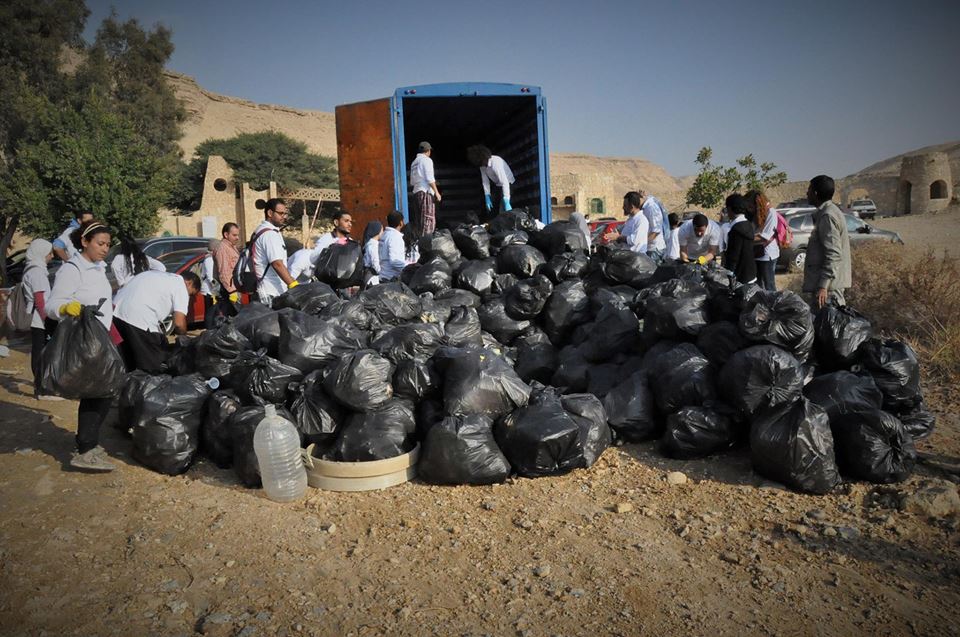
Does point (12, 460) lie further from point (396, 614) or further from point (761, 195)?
point (761, 195)

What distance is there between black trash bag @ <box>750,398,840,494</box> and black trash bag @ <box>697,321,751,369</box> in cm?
60

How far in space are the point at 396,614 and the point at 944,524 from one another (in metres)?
2.46

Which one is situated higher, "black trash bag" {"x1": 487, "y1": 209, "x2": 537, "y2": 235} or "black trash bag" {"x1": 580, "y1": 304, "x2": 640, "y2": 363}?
"black trash bag" {"x1": 487, "y1": 209, "x2": 537, "y2": 235}

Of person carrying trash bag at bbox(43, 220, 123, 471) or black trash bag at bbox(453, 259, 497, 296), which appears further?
black trash bag at bbox(453, 259, 497, 296)

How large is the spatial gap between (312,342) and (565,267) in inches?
93.4

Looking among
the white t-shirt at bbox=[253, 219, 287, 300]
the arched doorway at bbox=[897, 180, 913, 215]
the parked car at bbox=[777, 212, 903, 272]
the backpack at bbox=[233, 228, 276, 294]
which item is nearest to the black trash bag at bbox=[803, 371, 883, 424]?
the white t-shirt at bbox=[253, 219, 287, 300]

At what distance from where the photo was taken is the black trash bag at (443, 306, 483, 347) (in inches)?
179

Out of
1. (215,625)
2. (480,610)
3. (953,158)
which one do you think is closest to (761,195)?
(480,610)

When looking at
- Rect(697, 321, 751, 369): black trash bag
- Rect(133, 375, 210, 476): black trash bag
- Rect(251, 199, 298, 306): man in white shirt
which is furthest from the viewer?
Rect(251, 199, 298, 306): man in white shirt

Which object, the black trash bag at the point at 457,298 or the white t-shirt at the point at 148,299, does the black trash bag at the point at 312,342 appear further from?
the black trash bag at the point at 457,298

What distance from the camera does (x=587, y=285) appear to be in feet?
17.0

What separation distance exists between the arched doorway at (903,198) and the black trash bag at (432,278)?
32.4 metres

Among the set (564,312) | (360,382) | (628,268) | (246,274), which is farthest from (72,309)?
(628,268)

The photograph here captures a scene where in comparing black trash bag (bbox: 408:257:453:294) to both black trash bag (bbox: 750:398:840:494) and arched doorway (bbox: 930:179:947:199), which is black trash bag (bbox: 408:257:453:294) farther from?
arched doorway (bbox: 930:179:947:199)
